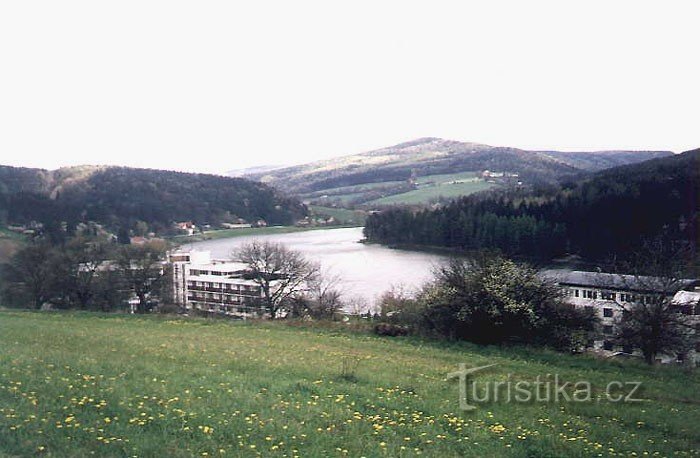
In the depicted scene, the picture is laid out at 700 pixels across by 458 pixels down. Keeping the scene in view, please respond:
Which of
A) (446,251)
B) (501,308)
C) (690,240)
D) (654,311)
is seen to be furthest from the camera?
(446,251)

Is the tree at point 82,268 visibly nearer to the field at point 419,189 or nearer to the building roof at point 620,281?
the building roof at point 620,281

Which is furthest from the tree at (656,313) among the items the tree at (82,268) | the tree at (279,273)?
the tree at (82,268)

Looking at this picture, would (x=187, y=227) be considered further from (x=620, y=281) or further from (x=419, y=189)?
(x=620, y=281)

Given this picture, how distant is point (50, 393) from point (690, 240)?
23208 mm

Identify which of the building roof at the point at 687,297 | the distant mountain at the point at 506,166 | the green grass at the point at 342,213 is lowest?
the building roof at the point at 687,297

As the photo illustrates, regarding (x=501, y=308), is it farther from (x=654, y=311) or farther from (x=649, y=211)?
(x=649, y=211)

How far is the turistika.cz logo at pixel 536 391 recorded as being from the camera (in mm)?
8234

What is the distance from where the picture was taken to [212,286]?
36.1 meters

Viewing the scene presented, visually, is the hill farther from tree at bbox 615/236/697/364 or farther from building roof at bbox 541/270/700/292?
tree at bbox 615/236/697/364

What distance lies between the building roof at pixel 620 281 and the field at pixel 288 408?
22.2 feet

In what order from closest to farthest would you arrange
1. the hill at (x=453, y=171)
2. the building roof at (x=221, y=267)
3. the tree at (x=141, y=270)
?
the tree at (x=141, y=270) < the building roof at (x=221, y=267) < the hill at (x=453, y=171)

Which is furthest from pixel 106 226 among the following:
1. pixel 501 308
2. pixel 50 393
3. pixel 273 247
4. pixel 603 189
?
pixel 50 393

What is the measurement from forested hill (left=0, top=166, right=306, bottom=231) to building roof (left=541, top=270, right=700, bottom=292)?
31449 mm

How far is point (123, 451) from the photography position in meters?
4.87
